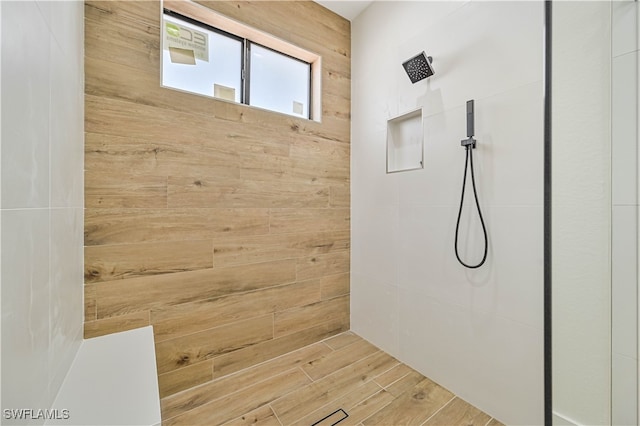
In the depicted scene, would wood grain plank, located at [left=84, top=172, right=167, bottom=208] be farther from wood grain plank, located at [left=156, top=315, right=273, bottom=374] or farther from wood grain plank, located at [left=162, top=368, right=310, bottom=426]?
wood grain plank, located at [left=162, top=368, right=310, bottom=426]

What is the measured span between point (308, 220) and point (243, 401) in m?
1.22

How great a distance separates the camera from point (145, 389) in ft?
2.85

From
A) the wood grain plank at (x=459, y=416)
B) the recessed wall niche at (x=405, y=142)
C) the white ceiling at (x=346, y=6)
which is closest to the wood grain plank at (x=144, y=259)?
the recessed wall niche at (x=405, y=142)

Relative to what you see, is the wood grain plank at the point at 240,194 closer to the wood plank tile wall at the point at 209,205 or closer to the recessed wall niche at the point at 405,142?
the wood plank tile wall at the point at 209,205

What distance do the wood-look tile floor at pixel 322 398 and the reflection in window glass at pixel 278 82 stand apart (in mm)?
1900

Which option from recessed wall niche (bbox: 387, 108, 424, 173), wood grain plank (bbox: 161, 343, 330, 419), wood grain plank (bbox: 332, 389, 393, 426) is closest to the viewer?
wood grain plank (bbox: 332, 389, 393, 426)

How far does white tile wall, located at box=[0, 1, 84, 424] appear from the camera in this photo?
0.59 meters

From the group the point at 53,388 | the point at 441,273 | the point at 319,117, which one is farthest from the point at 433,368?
the point at 319,117

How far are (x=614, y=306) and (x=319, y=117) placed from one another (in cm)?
197

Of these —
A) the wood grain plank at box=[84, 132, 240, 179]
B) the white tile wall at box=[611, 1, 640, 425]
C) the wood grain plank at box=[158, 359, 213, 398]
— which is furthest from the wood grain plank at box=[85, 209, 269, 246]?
the white tile wall at box=[611, 1, 640, 425]

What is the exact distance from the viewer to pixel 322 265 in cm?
215

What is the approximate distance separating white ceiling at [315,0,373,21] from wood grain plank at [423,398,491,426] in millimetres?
2862

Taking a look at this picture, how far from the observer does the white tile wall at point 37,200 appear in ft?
1.93

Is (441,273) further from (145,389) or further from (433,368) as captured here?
(145,389)
